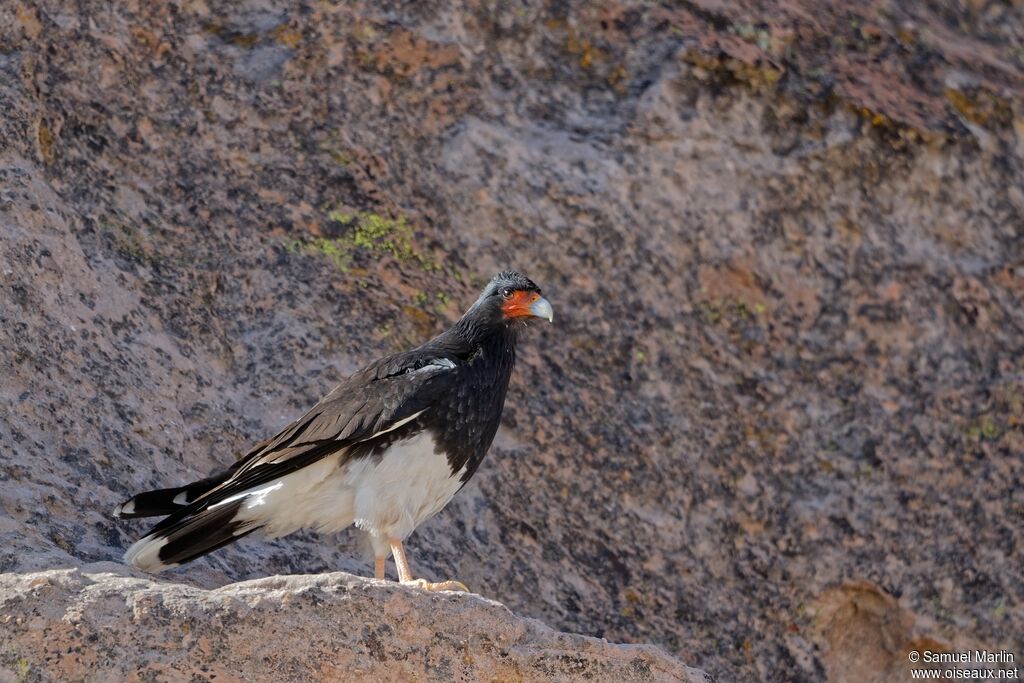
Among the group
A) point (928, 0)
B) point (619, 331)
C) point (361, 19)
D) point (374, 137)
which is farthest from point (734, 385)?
point (928, 0)

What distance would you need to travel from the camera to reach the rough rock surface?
6910 millimetres

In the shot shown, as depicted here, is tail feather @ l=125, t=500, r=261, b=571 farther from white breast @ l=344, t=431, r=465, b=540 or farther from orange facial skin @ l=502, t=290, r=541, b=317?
orange facial skin @ l=502, t=290, r=541, b=317

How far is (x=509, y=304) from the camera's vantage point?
263 inches

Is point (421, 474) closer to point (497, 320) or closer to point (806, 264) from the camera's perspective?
point (497, 320)

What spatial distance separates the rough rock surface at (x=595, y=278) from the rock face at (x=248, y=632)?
4.68ft

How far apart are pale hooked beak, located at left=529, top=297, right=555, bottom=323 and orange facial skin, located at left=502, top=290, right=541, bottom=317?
1.3 inches

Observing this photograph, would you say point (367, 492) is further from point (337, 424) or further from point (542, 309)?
point (542, 309)

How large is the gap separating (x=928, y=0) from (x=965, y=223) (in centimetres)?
247

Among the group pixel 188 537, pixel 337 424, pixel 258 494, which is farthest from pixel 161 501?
pixel 337 424

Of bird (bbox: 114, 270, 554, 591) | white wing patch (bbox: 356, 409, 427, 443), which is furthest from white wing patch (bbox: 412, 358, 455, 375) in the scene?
white wing patch (bbox: 356, 409, 427, 443)

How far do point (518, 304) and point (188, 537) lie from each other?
2028 millimetres

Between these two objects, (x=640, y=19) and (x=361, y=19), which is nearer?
(x=361, y=19)

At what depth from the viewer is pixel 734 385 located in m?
8.12

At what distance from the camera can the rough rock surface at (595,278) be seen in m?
6.91
